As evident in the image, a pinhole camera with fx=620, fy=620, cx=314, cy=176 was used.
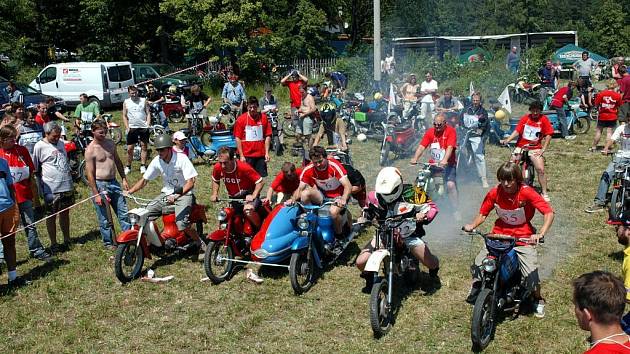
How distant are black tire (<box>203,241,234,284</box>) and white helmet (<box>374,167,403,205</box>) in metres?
2.11

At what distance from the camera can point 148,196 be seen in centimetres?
1190

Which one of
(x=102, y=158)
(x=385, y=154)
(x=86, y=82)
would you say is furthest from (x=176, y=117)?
(x=102, y=158)

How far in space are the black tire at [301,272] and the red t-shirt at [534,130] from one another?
4985 mm

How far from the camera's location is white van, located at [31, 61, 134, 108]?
23375mm

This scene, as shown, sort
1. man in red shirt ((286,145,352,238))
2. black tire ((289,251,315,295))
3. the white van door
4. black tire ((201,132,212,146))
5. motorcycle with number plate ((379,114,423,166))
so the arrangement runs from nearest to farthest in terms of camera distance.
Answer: black tire ((289,251,315,295)) < man in red shirt ((286,145,352,238)) < motorcycle with number plate ((379,114,423,166)) < black tire ((201,132,212,146)) < the white van door

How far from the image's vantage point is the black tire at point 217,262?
7.24 meters

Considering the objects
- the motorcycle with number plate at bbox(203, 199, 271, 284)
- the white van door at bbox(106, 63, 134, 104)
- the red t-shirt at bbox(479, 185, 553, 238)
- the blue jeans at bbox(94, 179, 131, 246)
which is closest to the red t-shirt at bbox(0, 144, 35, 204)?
the blue jeans at bbox(94, 179, 131, 246)

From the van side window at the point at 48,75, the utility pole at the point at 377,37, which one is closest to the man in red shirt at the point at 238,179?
the utility pole at the point at 377,37

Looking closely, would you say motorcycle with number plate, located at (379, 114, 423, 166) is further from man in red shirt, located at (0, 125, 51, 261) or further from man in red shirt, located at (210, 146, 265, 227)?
man in red shirt, located at (0, 125, 51, 261)

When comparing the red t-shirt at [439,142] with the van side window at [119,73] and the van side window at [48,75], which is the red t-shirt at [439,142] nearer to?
the van side window at [119,73]

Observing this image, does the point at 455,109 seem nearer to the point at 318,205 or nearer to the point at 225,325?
the point at 318,205

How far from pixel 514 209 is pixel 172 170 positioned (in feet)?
13.9

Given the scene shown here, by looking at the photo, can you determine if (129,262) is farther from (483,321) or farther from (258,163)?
(483,321)

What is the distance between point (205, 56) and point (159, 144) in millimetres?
25595
